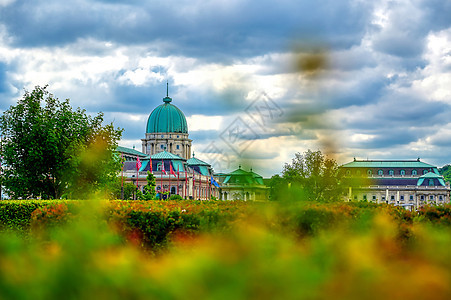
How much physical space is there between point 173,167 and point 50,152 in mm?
63022

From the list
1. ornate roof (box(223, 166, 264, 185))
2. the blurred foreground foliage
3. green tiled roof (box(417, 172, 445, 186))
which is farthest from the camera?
green tiled roof (box(417, 172, 445, 186))

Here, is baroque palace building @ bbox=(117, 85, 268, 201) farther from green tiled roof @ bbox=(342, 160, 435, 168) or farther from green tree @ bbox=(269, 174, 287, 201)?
green tiled roof @ bbox=(342, 160, 435, 168)

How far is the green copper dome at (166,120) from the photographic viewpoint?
455 feet

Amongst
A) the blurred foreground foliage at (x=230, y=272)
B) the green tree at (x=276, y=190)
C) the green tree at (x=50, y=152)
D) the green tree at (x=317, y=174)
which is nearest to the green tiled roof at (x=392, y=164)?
the green tree at (x=317, y=174)

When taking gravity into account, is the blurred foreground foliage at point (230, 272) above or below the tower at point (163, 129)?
below

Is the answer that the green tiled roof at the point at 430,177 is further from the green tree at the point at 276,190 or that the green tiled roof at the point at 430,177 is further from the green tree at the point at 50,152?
the green tree at the point at 276,190

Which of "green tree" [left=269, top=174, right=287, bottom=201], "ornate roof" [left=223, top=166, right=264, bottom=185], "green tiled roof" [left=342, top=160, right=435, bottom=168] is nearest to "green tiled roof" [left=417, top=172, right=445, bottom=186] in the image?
"green tiled roof" [left=342, top=160, right=435, bottom=168]

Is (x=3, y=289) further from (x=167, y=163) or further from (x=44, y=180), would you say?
(x=167, y=163)

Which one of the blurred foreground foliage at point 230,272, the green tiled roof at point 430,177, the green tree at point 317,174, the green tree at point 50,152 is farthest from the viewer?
the green tiled roof at point 430,177

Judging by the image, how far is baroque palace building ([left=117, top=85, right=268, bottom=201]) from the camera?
1498 cm

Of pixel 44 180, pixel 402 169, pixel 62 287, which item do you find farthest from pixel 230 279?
pixel 402 169

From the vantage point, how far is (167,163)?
96.8 meters

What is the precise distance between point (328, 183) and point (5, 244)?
154ft

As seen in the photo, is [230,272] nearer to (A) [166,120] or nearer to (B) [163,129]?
(A) [166,120]
